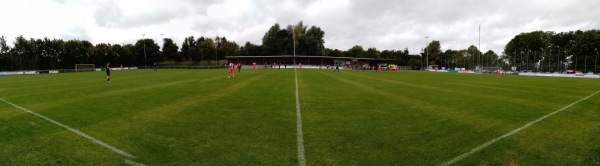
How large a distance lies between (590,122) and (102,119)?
42.7 ft

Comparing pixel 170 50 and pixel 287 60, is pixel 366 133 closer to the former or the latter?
pixel 287 60

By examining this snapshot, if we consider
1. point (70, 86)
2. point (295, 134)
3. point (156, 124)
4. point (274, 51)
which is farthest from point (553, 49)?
point (156, 124)

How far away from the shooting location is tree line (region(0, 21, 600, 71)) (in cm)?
7637

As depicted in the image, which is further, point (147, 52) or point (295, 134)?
point (147, 52)

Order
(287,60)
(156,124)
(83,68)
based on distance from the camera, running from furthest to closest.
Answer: (287,60), (83,68), (156,124)

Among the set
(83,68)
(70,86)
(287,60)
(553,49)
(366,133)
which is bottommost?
(366,133)

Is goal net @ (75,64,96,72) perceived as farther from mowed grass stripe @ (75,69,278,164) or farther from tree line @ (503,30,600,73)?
tree line @ (503,30,600,73)

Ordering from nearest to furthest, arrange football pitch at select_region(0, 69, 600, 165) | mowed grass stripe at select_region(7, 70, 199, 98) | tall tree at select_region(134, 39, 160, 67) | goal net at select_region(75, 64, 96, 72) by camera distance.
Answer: football pitch at select_region(0, 69, 600, 165) → mowed grass stripe at select_region(7, 70, 199, 98) → goal net at select_region(75, 64, 96, 72) → tall tree at select_region(134, 39, 160, 67)

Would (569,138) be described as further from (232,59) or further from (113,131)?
(232,59)

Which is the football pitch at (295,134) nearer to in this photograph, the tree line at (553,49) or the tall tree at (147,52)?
the tree line at (553,49)

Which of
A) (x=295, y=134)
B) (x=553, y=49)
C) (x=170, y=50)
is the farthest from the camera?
(x=170, y=50)

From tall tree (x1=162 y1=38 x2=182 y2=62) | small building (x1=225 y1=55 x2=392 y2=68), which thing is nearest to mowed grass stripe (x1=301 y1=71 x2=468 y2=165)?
small building (x1=225 y1=55 x2=392 y2=68)

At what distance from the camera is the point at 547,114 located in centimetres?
1050

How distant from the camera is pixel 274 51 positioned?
356ft
